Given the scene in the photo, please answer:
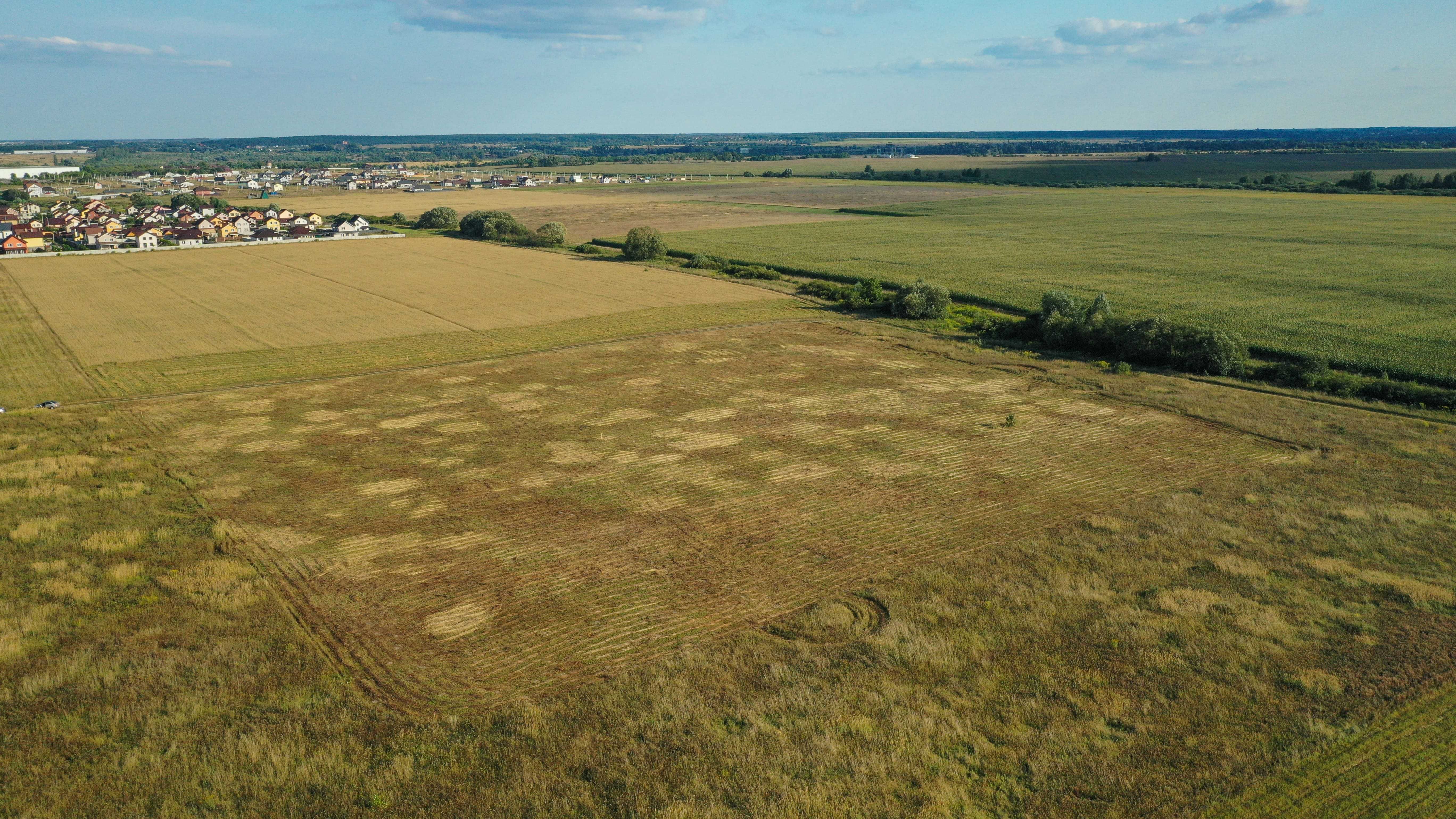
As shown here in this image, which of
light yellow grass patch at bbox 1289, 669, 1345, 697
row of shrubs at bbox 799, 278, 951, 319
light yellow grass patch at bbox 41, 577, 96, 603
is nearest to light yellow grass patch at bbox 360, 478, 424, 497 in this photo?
light yellow grass patch at bbox 41, 577, 96, 603

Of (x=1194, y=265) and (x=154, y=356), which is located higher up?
(x=1194, y=265)

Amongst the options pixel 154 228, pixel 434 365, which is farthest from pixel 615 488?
pixel 154 228

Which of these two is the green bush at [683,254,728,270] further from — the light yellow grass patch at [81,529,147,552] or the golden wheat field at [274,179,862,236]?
the light yellow grass patch at [81,529,147,552]

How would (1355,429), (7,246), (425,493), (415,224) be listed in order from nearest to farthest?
(425,493), (1355,429), (7,246), (415,224)

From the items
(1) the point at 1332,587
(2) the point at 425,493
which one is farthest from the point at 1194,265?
(2) the point at 425,493

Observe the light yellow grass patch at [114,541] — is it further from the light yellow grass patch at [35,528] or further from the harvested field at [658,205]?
the harvested field at [658,205]

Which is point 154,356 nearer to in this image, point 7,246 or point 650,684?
point 650,684

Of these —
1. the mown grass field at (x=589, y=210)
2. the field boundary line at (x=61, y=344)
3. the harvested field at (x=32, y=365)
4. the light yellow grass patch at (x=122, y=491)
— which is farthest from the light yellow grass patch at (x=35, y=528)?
the mown grass field at (x=589, y=210)
